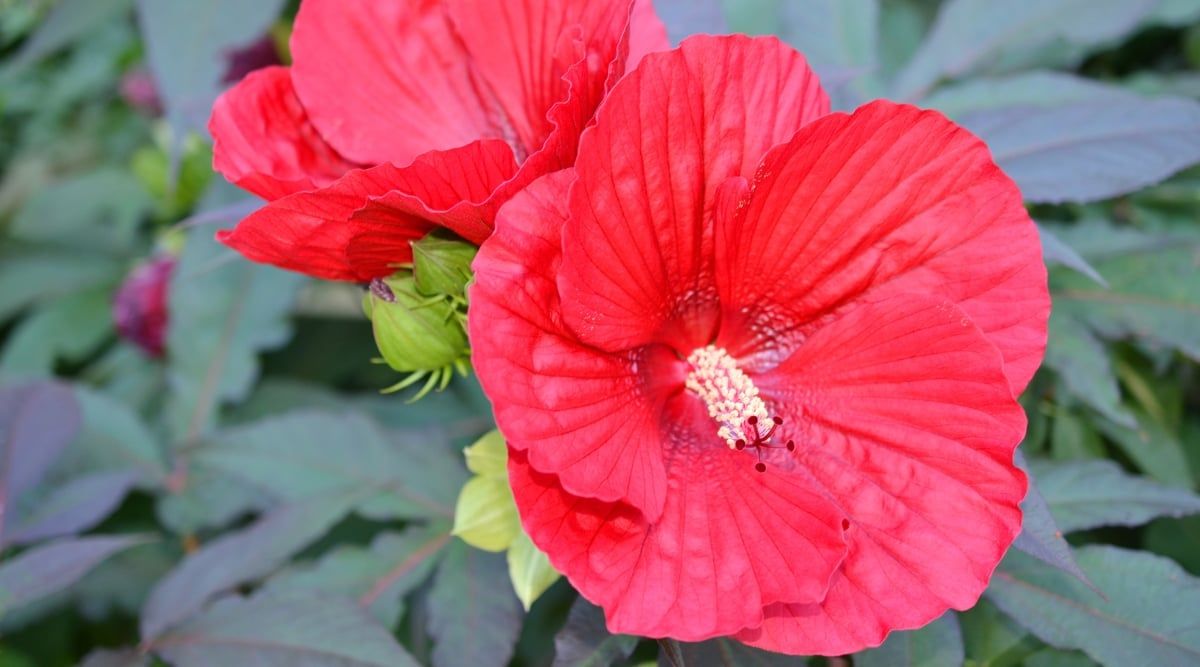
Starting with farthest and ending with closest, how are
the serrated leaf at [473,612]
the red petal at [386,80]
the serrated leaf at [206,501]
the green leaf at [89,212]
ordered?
the green leaf at [89,212]
the serrated leaf at [206,501]
the serrated leaf at [473,612]
the red petal at [386,80]

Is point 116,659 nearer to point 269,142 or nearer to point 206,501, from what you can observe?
point 206,501

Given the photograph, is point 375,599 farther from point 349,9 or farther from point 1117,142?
point 1117,142

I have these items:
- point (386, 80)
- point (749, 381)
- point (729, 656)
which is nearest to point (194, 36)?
point (386, 80)

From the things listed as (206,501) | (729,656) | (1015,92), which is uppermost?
(1015,92)

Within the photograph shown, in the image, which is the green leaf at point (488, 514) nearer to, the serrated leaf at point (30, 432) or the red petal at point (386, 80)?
the red petal at point (386, 80)

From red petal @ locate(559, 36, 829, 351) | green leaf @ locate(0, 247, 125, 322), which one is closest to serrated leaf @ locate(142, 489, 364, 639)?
red petal @ locate(559, 36, 829, 351)

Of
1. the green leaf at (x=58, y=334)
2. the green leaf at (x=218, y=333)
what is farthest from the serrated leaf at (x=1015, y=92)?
the green leaf at (x=58, y=334)
